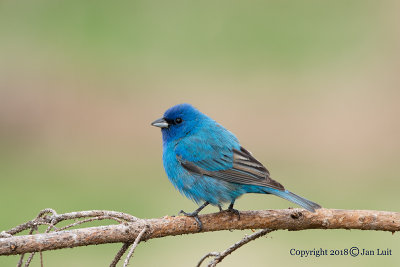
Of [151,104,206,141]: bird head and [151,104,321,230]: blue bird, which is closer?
[151,104,321,230]: blue bird

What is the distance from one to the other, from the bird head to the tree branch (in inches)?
55.4

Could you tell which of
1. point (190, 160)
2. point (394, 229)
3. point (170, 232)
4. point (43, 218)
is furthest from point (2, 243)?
point (190, 160)

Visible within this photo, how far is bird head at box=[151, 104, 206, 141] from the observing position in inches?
194

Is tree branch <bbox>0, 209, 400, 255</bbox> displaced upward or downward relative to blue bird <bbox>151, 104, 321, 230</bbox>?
downward

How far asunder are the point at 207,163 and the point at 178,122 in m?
0.58

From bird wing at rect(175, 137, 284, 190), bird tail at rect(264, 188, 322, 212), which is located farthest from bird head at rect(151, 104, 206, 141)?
bird tail at rect(264, 188, 322, 212)

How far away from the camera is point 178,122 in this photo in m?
4.96

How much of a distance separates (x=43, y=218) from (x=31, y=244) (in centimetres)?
32

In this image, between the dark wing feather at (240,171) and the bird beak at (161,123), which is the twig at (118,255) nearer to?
the dark wing feather at (240,171)

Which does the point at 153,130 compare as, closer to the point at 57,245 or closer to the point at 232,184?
the point at 232,184

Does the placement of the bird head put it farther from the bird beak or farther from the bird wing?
the bird wing

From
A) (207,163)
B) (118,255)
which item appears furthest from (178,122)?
(118,255)

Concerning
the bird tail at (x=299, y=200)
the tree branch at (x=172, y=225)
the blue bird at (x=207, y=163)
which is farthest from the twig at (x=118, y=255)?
the blue bird at (x=207, y=163)

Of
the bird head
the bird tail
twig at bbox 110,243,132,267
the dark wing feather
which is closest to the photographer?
twig at bbox 110,243,132,267
